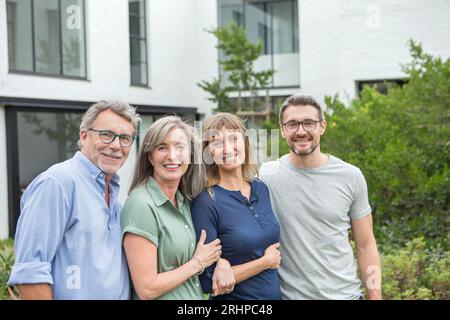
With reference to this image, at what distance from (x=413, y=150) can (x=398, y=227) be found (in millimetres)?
922

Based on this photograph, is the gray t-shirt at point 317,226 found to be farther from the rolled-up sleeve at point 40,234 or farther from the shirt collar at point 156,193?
the rolled-up sleeve at point 40,234

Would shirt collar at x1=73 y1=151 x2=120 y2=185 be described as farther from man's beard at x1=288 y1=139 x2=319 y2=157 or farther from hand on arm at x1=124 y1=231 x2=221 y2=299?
man's beard at x1=288 y1=139 x2=319 y2=157

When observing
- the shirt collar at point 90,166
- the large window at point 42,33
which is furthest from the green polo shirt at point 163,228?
the large window at point 42,33

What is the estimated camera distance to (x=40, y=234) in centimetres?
205

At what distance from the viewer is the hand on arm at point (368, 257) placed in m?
2.84

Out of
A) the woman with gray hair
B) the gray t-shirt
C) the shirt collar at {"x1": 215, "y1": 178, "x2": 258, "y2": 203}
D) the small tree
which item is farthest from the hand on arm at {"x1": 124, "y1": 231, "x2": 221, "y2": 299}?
the small tree

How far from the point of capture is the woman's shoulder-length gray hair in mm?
2389

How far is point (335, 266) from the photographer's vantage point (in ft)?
9.05

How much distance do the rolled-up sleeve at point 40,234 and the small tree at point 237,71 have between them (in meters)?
12.9

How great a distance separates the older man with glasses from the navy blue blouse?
38 centimetres

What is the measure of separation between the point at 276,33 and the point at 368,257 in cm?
1439

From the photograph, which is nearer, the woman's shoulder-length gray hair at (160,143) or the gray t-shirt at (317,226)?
the woman's shoulder-length gray hair at (160,143)

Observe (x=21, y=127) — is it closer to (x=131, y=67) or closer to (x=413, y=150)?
(x=131, y=67)

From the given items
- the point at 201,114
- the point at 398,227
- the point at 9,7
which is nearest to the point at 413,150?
the point at 398,227
